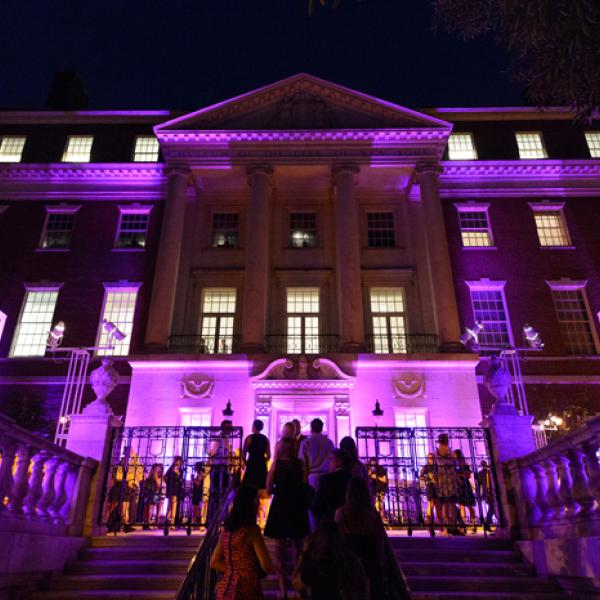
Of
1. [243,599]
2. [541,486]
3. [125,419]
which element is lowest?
[243,599]

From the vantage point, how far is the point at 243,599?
5.27 metres

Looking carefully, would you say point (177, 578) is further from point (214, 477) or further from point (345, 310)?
point (345, 310)

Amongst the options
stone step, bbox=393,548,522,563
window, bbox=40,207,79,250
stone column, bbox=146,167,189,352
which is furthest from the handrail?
window, bbox=40,207,79,250

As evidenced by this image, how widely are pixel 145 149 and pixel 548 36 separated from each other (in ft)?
77.7

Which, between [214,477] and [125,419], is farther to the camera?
[125,419]

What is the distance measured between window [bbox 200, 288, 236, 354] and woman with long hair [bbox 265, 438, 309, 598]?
1679cm

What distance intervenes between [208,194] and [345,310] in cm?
1047

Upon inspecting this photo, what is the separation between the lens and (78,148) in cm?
2881

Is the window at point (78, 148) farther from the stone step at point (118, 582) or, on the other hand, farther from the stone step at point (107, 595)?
the stone step at point (107, 595)

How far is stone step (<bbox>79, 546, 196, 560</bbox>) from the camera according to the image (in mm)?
8766

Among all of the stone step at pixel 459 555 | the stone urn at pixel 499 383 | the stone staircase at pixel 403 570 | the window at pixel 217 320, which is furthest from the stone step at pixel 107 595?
the window at pixel 217 320

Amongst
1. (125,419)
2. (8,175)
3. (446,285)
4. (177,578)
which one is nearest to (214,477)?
(177,578)

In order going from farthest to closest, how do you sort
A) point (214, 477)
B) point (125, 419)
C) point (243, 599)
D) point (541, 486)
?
point (125, 419)
point (214, 477)
point (541, 486)
point (243, 599)

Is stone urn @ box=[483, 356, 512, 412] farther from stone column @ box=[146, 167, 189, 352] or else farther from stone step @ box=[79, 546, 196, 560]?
stone column @ box=[146, 167, 189, 352]
